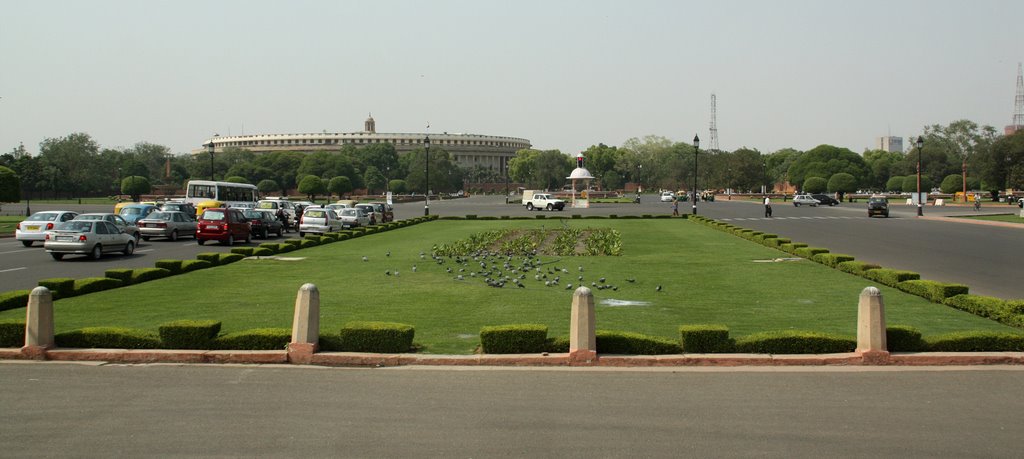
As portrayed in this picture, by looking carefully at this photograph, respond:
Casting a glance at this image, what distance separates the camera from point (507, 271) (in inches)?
838

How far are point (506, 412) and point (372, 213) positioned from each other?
4427cm

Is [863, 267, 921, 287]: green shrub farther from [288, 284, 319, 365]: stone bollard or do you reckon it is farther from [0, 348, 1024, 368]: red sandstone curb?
[288, 284, 319, 365]: stone bollard

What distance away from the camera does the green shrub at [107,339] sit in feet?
35.9

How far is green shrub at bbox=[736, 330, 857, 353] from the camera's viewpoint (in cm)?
1052

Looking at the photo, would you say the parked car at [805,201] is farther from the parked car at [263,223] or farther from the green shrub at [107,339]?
the green shrub at [107,339]

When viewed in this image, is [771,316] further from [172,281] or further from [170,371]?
[172,281]

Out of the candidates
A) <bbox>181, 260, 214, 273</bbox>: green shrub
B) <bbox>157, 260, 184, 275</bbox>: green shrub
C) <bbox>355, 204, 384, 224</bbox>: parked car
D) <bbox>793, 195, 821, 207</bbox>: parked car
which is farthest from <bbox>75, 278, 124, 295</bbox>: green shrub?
<bbox>793, 195, 821, 207</bbox>: parked car

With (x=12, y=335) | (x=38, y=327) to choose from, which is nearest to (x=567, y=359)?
(x=38, y=327)

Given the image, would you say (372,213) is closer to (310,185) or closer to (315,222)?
(315,222)

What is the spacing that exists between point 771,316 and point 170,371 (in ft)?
28.6

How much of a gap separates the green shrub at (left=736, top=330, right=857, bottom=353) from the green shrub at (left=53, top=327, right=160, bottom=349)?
7.26m

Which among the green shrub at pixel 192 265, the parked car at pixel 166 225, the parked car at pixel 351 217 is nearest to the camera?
the green shrub at pixel 192 265

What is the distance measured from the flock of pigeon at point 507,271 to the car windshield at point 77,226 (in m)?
8.72

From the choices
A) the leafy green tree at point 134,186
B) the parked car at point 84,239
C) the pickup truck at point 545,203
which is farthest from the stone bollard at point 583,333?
the leafy green tree at point 134,186
